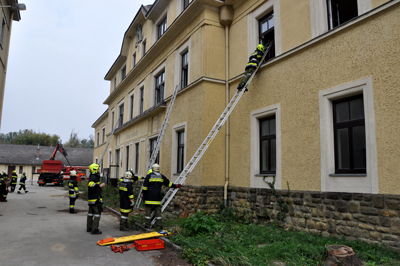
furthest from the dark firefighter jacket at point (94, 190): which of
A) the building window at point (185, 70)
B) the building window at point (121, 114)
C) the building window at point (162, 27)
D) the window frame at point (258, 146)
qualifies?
the building window at point (121, 114)

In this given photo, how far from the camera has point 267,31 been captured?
10.1 metres

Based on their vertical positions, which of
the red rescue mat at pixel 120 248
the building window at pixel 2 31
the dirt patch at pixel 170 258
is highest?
the building window at pixel 2 31

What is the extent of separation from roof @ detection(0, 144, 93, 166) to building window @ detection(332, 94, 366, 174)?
5862 cm

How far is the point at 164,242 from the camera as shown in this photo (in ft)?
22.9

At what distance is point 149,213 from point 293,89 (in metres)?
5.30

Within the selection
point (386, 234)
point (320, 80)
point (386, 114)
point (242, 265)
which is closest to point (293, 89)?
point (320, 80)

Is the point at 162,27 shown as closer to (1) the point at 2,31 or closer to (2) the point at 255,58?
(1) the point at 2,31

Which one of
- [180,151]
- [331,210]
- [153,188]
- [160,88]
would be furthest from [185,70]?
[331,210]

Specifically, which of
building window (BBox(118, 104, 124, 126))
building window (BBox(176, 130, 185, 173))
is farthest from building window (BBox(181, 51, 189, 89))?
building window (BBox(118, 104, 124, 126))

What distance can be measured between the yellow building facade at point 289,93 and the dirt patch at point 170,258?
12.0 feet

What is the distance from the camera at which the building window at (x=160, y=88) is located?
15.8 metres

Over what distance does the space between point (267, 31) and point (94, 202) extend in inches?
297

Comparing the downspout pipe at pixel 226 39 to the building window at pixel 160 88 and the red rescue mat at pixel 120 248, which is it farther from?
the red rescue mat at pixel 120 248

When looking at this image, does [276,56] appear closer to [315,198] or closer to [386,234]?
[315,198]
